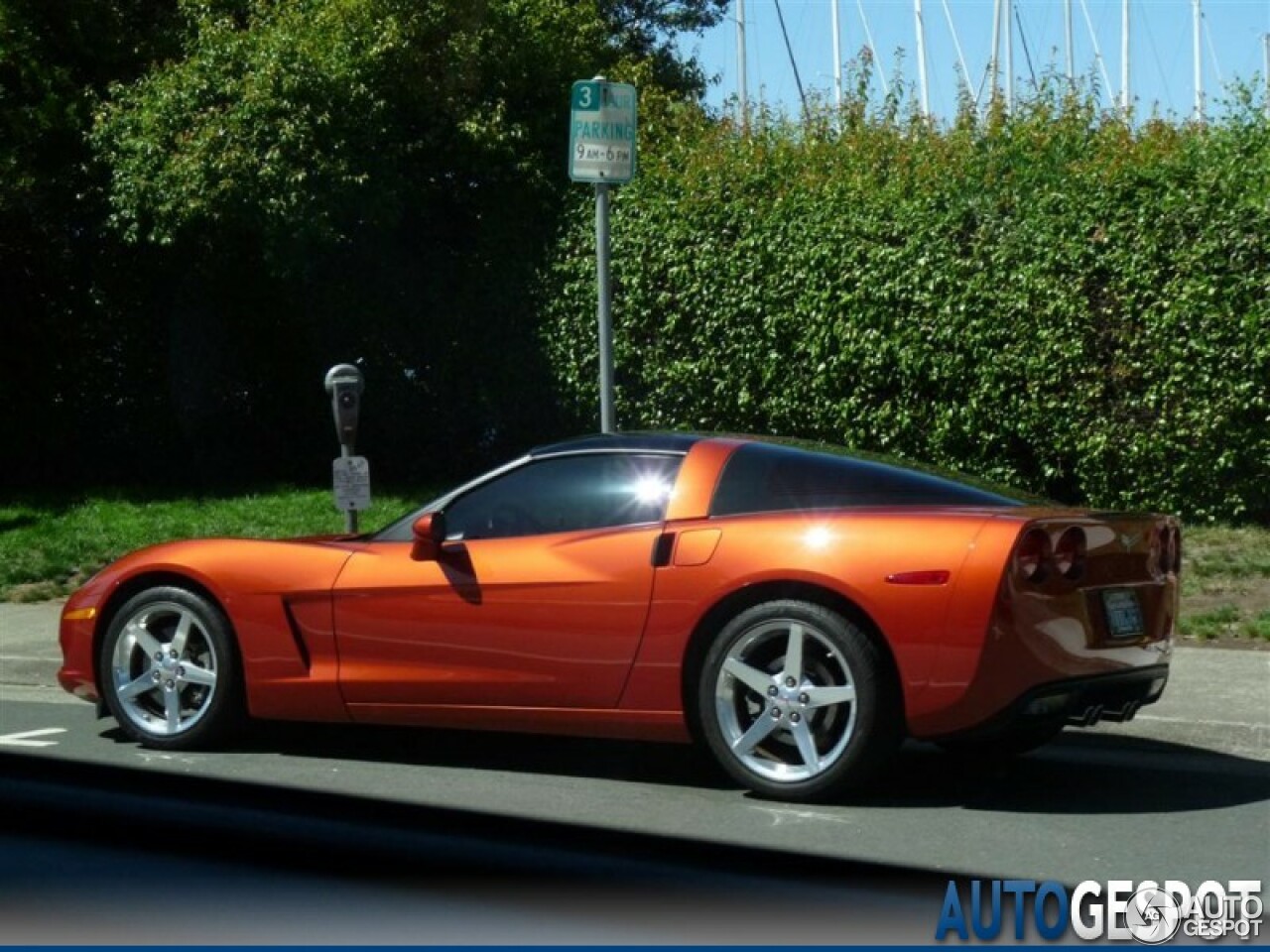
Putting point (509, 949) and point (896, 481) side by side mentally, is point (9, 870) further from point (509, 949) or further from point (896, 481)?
point (896, 481)

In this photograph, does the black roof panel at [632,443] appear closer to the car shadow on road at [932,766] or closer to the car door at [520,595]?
the car door at [520,595]

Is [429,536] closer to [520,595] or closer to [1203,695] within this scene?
[520,595]

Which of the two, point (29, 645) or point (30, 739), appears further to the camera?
point (29, 645)

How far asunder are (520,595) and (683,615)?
669 millimetres

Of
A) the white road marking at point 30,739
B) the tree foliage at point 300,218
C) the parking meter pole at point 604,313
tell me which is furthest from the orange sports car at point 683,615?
the tree foliage at point 300,218

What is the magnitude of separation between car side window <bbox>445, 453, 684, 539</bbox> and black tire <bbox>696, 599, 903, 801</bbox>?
2.24 feet

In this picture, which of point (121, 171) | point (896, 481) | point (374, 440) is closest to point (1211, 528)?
point (896, 481)

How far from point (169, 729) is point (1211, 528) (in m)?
7.17

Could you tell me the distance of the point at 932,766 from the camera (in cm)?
734

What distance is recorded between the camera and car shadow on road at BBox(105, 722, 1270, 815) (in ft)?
21.8

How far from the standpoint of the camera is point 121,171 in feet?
54.3

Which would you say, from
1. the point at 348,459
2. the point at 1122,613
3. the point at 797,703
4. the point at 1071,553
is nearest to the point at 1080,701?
the point at 1122,613

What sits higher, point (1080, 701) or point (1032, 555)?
point (1032, 555)

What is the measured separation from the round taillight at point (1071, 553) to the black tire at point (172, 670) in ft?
10.8
